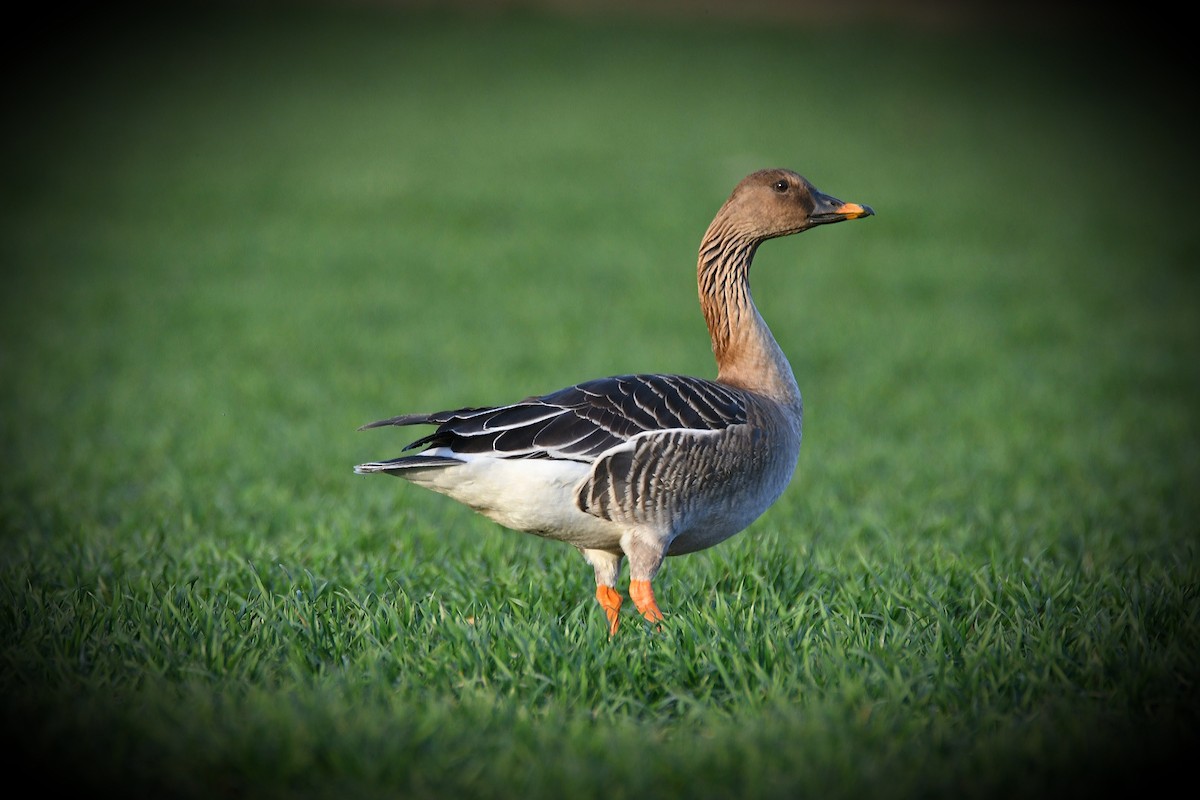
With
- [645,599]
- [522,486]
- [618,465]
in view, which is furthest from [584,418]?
[645,599]

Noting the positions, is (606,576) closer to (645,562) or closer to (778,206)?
(645,562)

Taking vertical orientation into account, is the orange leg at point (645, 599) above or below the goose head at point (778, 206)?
below

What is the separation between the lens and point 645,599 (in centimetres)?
524

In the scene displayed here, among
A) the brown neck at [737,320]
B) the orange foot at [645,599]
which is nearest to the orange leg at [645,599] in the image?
the orange foot at [645,599]

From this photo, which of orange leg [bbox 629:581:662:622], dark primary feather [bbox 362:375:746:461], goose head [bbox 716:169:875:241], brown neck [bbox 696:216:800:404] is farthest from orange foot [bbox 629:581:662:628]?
goose head [bbox 716:169:875:241]

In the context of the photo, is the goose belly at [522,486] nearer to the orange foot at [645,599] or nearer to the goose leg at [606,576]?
the orange foot at [645,599]

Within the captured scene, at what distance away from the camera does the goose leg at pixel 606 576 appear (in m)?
5.54

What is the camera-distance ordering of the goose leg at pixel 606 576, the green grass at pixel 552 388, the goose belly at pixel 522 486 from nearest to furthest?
1. the green grass at pixel 552 388
2. the goose belly at pixel 522 486
3. the goose leg at pixel 606 576

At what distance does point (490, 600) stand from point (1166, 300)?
15.0 meters

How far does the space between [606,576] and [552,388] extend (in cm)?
693

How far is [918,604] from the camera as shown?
546 cm

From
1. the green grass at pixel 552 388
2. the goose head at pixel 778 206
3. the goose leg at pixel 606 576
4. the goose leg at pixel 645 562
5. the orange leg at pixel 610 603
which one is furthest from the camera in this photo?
the goose head at pixel 778 206

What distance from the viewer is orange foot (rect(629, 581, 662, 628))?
205 inches

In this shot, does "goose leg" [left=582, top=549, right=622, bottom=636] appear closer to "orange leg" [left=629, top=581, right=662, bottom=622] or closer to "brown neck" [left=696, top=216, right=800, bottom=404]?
"orange leg" [left=629, top=581, right=662, bottom=622]
